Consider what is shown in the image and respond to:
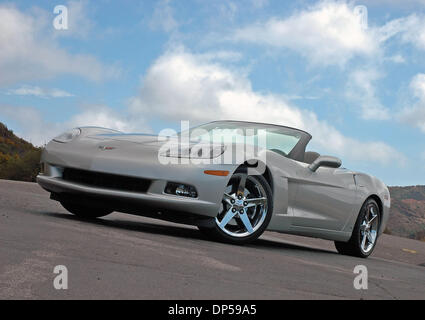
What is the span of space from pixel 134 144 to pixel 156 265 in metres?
2.13

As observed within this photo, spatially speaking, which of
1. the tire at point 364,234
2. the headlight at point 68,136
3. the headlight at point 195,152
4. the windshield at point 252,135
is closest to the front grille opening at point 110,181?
the headlight at point 195,152

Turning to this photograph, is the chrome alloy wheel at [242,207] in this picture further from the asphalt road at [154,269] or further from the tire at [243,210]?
the asphalt road at [154,269]

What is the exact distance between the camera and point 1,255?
378 centimetres

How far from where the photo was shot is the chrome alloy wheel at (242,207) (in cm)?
586

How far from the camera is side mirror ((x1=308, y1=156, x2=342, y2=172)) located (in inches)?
261

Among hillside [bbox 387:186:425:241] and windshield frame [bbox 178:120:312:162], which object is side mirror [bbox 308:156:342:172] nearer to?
windshield frame [bbox 178:120:312:162]

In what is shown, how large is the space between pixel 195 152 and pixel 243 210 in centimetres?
71

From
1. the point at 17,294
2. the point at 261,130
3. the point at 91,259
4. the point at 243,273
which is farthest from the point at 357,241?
the point at 17,294

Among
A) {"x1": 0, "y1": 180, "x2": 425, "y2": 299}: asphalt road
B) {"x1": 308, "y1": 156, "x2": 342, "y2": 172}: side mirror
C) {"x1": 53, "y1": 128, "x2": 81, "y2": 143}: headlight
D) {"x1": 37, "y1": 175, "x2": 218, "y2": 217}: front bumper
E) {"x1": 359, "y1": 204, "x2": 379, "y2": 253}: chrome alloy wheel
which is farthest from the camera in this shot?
{"x1": 359, "y1": 204, "x2": 379, "y2": 253}: chrome alloy wheel

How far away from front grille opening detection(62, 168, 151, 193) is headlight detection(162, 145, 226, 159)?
338 mm

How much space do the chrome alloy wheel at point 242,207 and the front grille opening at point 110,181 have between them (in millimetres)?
759

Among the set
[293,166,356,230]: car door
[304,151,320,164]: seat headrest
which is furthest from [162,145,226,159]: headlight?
[304,151,320,164]: seat headrest

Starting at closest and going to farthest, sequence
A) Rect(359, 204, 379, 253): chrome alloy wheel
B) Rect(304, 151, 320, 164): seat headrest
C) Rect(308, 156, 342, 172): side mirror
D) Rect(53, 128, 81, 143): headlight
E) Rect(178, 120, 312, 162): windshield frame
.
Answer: Rect(53, 128, 81, 143): headlight < Rect(308, 156, 342, 172): side mirror < Rect(178, 120, 312, 162): windshield frame < Rect(304, 151, 320, 164): seat headrest < Rect(359, 204, 379, 253): chrome alloy wheel

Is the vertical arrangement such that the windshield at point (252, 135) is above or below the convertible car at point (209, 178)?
above
